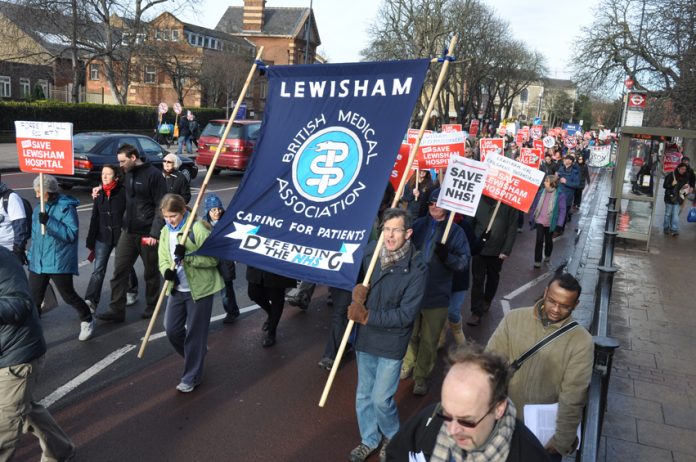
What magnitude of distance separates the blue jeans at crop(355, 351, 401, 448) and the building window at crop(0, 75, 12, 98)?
1963 inches

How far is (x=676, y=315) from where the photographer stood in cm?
843

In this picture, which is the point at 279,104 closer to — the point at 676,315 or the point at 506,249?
the point at 506,249

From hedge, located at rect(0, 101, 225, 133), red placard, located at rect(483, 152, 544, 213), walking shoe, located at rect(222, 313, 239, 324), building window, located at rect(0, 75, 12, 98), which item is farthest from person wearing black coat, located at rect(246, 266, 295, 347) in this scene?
building window, located at rect(0, 75, 12, 98)

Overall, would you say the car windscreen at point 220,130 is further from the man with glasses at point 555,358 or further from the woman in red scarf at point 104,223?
the man with glasses at point 555,358

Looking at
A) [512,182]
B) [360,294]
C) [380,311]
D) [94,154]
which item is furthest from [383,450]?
[94,154]

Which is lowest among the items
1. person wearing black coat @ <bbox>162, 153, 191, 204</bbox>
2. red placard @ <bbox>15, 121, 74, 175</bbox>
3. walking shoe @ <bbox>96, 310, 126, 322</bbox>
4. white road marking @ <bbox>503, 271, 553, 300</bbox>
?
white road marking @ <bbox>503, 271, 553, 300</bbox>

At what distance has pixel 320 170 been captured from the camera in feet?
16.0

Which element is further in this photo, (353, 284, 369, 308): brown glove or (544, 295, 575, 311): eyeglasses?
(353, 284, 369, 308): brown glove

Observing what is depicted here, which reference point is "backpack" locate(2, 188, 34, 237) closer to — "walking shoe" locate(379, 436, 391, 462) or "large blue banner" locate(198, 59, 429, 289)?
"large blue banner" locate(198, 59, 429, 289)

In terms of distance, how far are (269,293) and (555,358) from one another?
3.72 meters

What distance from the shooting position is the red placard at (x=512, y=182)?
743 centimetres

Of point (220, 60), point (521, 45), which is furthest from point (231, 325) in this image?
point (521, 45)

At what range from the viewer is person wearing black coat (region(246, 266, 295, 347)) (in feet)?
20.2

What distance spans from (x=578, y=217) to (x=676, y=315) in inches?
401
